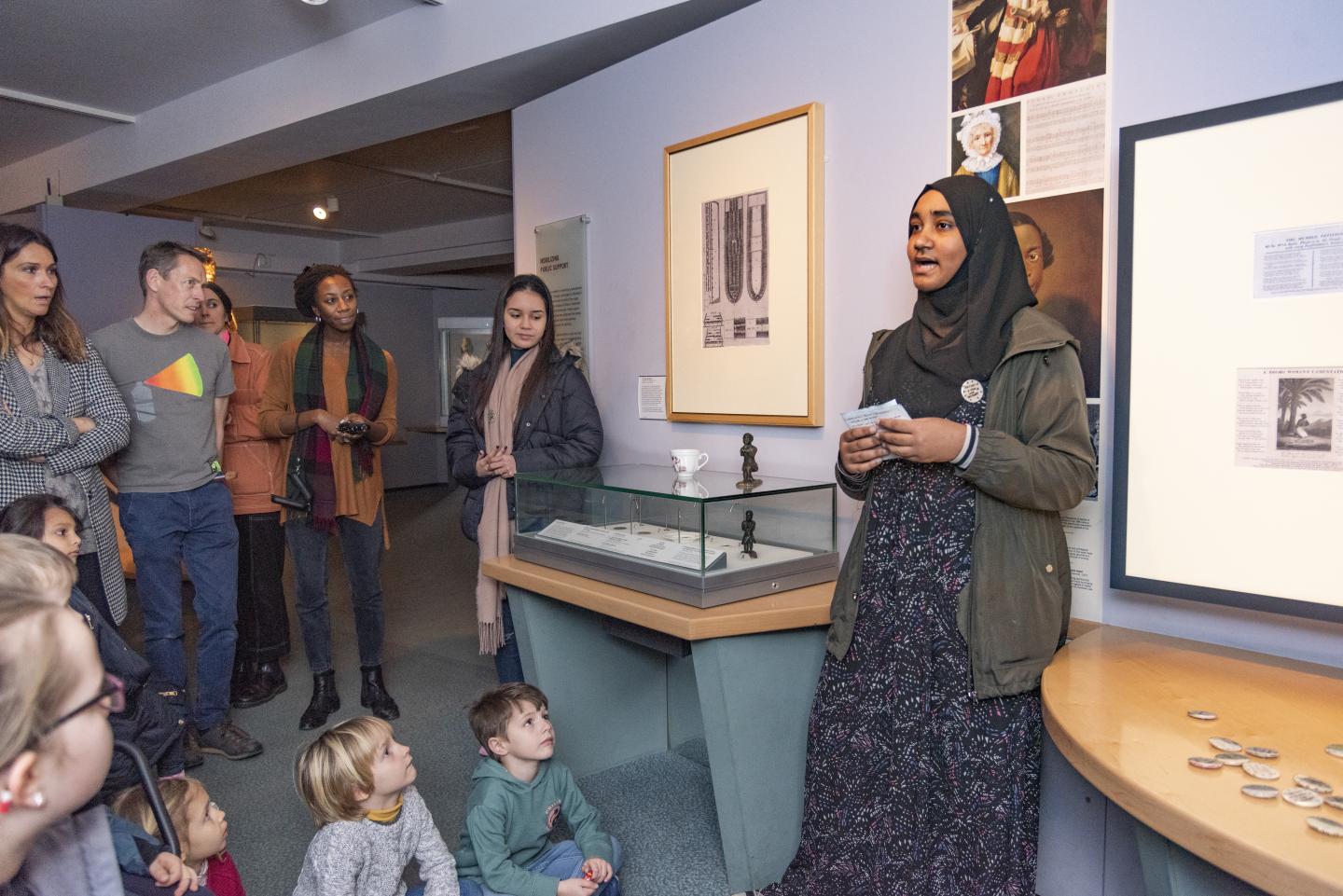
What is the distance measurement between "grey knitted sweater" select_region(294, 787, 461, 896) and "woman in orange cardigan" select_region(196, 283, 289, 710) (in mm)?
2289

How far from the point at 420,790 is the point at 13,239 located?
7.35ft

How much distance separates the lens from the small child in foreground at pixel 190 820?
1.88m

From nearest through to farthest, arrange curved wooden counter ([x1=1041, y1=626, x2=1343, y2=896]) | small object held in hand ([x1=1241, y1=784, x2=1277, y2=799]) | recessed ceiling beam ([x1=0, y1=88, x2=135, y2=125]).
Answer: curved wooden counter ([x1=1041, y1=626, x2=1343, y2=896]) → small object held in hand ([x1=1241, y1=784, x2=1277, y2=799]) → recessed ceiling beam ([x1=0, y1=88, x2=135, y2=125])

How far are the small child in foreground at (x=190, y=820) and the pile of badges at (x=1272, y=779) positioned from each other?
194cm

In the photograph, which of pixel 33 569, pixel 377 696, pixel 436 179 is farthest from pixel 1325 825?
pixel 436 179

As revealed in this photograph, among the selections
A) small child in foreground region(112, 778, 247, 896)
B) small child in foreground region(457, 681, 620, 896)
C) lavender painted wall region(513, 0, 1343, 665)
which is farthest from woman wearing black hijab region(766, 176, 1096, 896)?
small child in foreground region(112, 778, 247, 896)

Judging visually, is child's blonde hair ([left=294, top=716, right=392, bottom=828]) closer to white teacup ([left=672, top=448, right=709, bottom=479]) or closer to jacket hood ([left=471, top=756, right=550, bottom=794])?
jacket hood ([left=471, top=756, right=550, bottom=794])

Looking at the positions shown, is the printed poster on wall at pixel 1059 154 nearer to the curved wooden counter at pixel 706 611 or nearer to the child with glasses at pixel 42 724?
the curved wooden counter at pixel 706 611

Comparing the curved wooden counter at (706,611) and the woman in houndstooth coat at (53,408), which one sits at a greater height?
the woman in houndstooth coat at (53,408)

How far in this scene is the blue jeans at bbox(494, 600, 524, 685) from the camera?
3422mm

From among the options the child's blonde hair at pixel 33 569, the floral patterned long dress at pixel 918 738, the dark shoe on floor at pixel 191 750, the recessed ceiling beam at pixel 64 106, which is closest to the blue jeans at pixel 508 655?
the dark shoe on floor at pixel 191 750

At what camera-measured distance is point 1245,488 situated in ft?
6.17

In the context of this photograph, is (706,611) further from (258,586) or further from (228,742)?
(258,586)

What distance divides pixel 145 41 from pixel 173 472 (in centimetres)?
254
